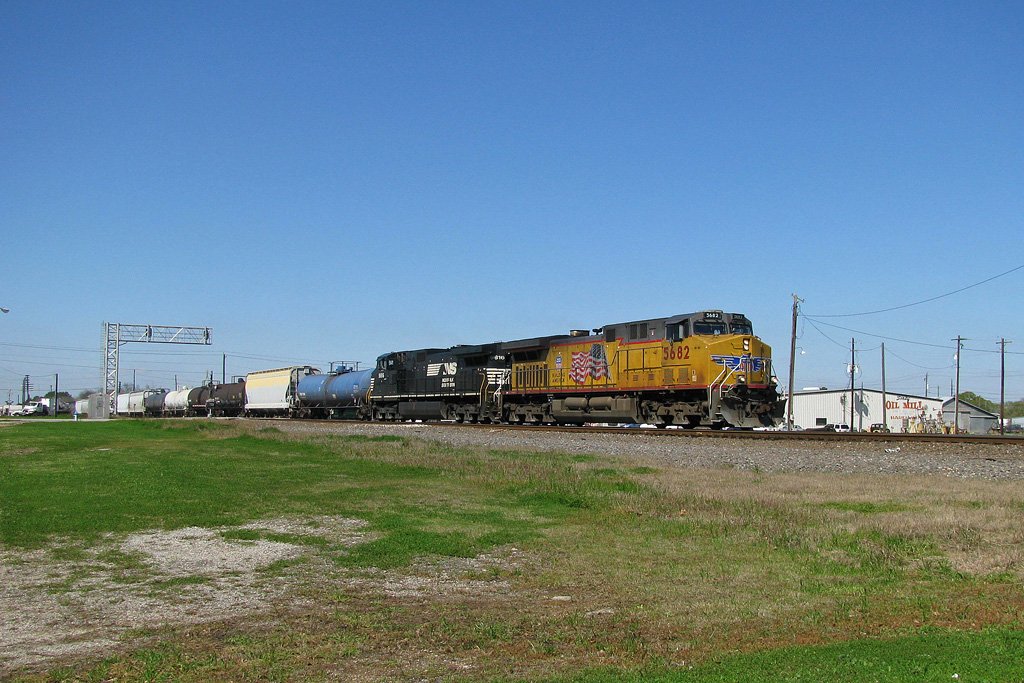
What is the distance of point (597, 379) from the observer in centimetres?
3167

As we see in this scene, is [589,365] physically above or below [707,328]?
below

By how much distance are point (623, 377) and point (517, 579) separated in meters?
22.9

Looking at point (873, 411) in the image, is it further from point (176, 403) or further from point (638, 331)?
point (176, 403)

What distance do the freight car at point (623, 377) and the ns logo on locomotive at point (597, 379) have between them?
4 centimetres

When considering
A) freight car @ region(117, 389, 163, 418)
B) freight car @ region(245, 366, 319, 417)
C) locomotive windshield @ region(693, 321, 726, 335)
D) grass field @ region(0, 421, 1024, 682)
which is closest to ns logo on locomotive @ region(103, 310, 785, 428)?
locomotive windshield @ region(693, 321, 726, 335)

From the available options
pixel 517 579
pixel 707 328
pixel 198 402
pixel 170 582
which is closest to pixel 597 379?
pixel 707 328

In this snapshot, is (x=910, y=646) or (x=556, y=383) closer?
(x=910, y=646)

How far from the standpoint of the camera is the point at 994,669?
15.3ft

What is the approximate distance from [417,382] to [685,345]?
2029cm

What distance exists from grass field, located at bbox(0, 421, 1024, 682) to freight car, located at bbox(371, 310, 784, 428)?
12888mm

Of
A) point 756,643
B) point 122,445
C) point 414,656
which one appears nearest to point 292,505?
point 414,656

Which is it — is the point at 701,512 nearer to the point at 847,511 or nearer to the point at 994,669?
the point at 847,511

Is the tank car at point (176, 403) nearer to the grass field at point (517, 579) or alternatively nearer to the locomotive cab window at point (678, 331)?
the locomotive cab window at point (678, 331)

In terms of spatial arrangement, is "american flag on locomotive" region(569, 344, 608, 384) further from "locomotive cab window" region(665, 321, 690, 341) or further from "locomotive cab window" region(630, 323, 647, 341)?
"locomotive cab window" region(665, 321, 690, 341)
